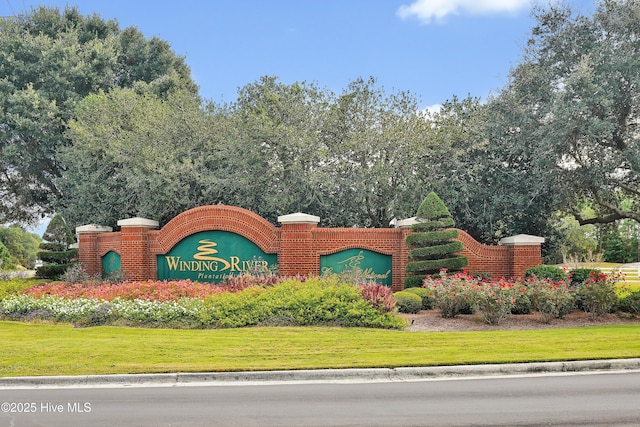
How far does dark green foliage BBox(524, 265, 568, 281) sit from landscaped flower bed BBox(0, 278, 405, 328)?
21.5 ft

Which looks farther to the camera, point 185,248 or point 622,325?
point 185,248

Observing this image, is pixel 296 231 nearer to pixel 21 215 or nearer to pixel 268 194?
pixel 268 194

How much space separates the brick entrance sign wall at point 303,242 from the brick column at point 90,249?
3.84 m

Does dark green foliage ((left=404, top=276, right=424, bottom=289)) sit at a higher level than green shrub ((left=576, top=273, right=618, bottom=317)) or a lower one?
higher

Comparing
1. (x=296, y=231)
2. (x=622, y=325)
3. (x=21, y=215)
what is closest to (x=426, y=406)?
(x=622, y=325)

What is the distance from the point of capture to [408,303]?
52.1 ft

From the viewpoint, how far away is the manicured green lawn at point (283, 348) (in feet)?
33.3

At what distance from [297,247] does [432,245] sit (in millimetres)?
4543

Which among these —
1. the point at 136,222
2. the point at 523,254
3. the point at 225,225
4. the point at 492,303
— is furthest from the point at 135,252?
the point at 523,254

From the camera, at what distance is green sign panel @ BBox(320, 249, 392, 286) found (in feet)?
66.1

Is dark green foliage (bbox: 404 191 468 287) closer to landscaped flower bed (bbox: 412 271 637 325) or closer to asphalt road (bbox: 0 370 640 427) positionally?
landscaped flower bed (bbox: 412 271 637 325)

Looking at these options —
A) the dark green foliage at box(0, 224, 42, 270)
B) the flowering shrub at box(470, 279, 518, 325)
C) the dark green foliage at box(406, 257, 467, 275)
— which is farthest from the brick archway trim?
the dark green foliage at box(0, 224, 42, 270)

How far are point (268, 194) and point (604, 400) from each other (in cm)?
1658

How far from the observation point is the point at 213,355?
10828 millimetres
